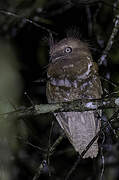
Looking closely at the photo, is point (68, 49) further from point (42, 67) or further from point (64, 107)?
point (42, 67)

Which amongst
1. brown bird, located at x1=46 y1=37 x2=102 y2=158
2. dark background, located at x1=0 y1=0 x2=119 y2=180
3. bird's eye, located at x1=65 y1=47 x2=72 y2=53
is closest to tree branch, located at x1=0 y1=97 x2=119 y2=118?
dark background, located at x1=0 y1=0 x2=119 y2=180

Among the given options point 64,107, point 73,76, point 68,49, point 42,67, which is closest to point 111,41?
point 68,49

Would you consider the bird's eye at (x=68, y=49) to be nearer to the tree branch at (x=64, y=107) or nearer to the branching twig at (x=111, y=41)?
the branching twig at (x=111, y=41)

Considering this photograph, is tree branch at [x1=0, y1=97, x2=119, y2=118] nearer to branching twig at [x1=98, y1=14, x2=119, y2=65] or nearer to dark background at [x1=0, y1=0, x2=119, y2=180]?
dark background at [x1=0, y1=0, x2=119, y2=180]

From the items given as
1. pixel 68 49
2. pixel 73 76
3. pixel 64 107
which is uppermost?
pixel 68 49

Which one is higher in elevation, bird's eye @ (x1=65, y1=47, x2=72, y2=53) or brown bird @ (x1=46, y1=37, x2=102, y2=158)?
bird's eye @ (x1=65, y1=47, x2=72, y2=53)

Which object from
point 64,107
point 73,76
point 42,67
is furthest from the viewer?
point 42,67

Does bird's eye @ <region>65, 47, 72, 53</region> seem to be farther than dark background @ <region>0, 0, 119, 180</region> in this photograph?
No
